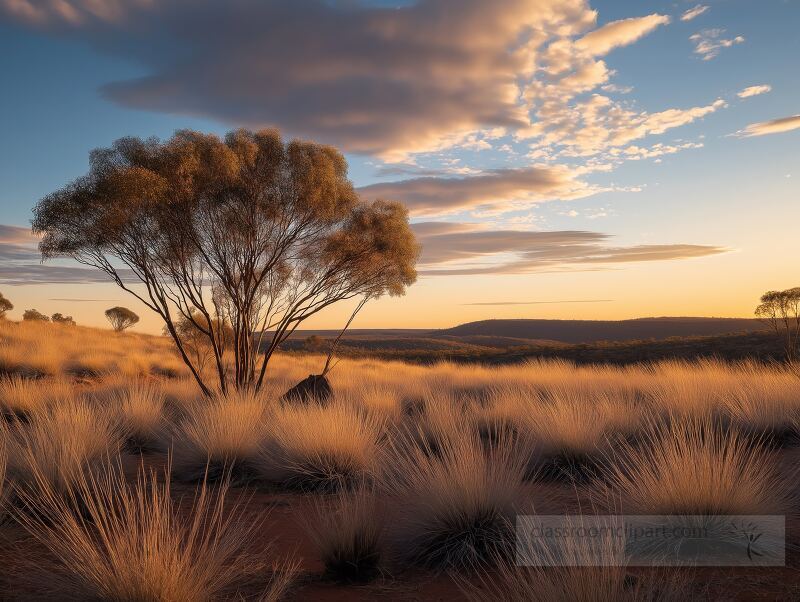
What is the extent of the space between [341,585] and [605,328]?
4998 inches

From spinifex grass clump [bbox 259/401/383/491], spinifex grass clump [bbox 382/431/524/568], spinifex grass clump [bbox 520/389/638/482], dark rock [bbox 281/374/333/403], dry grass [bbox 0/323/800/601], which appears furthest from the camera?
dark rock [bbox 281/374/333/403]

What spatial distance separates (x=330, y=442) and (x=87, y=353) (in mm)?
22435

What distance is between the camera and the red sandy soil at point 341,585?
4.14 m

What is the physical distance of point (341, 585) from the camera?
4742mm

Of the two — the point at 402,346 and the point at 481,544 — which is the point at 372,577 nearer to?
the point at 481,544

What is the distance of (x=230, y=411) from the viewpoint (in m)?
9.89

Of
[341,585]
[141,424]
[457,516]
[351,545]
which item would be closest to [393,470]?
[457,516]

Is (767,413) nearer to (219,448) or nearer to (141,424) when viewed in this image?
(219,448)

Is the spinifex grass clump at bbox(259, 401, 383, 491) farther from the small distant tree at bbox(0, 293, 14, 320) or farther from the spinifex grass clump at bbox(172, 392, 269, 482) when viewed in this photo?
the small distant tree at bbox(0, 293, 14, 320)

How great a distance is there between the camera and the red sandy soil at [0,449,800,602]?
13.6 feet

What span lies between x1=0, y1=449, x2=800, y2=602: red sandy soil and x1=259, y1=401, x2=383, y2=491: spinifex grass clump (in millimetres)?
1698

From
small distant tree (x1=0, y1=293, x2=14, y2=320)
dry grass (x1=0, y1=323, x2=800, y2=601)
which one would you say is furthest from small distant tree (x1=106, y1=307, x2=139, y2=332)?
dry grass (x1=0, y1=323, x2=800, y2=601)

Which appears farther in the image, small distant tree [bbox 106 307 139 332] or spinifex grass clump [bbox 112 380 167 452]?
small distant tree [bbox 106 307 139 332]

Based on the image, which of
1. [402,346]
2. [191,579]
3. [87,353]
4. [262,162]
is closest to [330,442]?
[191,579]
